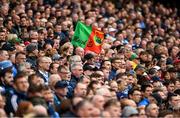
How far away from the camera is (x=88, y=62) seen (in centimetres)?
1337

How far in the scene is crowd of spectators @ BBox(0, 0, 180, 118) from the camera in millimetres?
9117

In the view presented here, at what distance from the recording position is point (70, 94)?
1082 centimetres

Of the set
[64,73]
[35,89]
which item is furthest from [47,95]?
[64,73]

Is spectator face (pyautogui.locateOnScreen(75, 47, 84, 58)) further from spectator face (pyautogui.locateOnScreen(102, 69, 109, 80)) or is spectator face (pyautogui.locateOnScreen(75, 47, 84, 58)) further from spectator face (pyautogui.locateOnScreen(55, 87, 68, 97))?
spectator face (pyautogui.locateOnScreen(55, 87, 68, 97))

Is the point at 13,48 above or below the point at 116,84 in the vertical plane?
above

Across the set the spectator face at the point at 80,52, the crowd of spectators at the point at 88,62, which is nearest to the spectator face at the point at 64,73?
the crowd of spectators at the point at 88,62

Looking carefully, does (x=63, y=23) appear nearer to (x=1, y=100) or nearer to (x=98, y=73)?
(x=98, y=73)

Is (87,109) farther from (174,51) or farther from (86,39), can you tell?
(174,51)

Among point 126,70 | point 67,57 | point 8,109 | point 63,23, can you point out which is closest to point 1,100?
point 8,109

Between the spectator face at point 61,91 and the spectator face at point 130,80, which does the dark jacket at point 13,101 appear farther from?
the spectator face at point 130,80

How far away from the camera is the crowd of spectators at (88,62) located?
29.9 ft

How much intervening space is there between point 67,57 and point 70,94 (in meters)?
2.64

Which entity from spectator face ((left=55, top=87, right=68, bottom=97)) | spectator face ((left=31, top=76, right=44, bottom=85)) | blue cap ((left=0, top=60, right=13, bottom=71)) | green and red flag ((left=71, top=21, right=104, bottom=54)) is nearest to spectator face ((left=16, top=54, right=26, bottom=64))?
blue cap ((left=0, top=60, right=13, bottom=71))

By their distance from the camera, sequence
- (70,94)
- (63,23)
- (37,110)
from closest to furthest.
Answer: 1. (37,110)
2. (70,94)
3. (63,23)
